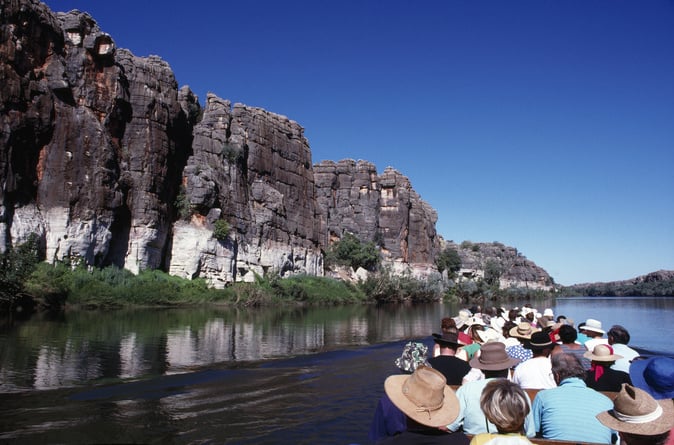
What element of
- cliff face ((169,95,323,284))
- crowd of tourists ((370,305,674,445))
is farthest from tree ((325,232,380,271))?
crowd of tourists ((370,305,674,445))

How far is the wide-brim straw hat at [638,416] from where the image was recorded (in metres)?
3.40

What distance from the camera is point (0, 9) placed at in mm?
32250

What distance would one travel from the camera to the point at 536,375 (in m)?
6.52

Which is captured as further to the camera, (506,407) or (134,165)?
(134,165)

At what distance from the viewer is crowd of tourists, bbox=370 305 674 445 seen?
339cm

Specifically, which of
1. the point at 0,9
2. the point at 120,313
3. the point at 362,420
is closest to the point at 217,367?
the point at 362,420

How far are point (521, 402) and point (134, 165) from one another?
139 ft

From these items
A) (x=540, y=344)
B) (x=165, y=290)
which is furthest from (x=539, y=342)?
(x=165, y=290)

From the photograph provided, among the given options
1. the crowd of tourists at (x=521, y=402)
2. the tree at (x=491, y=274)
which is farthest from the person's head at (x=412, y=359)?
the tree at (x=491, y=274)

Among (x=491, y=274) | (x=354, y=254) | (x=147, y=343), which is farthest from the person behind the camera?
(x=491, y=274)

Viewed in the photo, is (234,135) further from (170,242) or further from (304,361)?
(304,361)

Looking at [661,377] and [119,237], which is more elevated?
[119,237]

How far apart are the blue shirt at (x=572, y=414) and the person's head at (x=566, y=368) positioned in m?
0.81

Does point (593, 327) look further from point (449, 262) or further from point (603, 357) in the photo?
point (449, 262)
